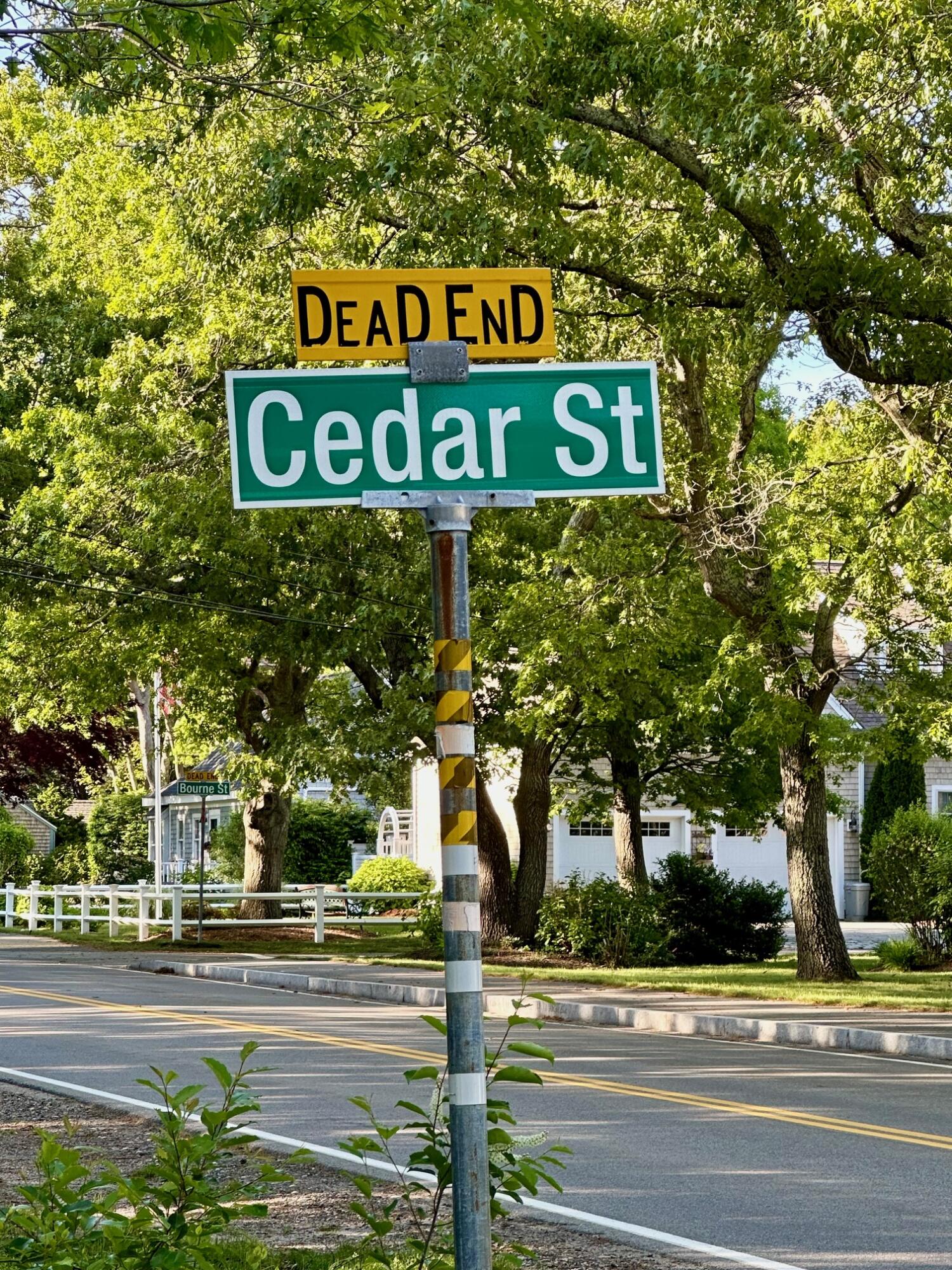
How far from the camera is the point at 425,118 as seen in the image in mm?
13789

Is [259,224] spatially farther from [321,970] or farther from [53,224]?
[53,224]

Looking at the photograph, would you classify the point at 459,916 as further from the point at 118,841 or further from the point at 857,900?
the point at 118,841

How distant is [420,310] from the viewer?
14.2 feet

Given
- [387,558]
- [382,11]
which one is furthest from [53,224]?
[382,11]

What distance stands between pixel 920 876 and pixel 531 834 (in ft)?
21.2

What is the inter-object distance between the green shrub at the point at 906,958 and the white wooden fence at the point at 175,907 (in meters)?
10.4

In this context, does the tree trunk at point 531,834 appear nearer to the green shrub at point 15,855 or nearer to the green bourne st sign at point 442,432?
the green shrub at point 15,855

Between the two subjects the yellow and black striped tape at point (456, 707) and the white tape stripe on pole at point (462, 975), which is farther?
the yellow and black striped tape at point (456, 707)

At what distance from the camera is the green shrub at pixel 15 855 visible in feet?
144

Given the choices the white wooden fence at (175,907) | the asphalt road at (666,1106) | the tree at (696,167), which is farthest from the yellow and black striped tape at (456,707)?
the white wooden fence at (175,907)

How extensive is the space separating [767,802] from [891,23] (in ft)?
60.6

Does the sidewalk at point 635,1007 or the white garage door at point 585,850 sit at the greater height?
the white garage door at point 585,850

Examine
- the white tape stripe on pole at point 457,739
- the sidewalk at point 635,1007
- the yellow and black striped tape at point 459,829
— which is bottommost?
the sidewalk at point 635,1007

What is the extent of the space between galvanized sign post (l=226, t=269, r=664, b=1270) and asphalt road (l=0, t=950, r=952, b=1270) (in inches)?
161
